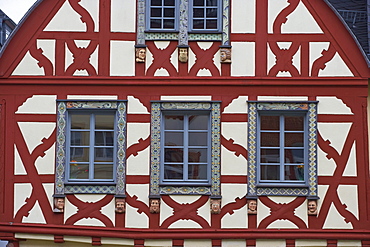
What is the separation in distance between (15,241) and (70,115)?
8.01 ft

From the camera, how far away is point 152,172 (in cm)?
1203

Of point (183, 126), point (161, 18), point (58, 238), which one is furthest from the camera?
point (161, 18)

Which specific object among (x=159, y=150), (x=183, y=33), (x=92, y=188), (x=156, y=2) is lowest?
(x=92, y=188)

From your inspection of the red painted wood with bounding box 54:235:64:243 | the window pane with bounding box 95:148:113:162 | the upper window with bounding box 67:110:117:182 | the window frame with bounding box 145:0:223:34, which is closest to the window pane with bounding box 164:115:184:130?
the upper window with bounding box 67:110:117:182

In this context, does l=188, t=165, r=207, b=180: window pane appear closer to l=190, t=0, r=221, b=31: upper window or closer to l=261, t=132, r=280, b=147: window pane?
l=261, t=132, r=280, b=147: window pane

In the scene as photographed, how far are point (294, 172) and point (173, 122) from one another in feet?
7.64

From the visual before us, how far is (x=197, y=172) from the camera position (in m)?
12.2

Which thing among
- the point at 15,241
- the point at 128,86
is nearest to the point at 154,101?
the point at 128,86

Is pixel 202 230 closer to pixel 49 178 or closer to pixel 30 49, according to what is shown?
pixel 49 178

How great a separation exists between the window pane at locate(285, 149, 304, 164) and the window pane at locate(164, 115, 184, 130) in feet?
6.38

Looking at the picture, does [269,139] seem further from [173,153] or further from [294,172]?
[173,153]

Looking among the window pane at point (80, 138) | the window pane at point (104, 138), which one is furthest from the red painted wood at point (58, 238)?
the window pane at point (104, 138)

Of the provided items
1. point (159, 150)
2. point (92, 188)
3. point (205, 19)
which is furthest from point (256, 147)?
point (92, 188)

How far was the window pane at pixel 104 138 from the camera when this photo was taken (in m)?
12.2
